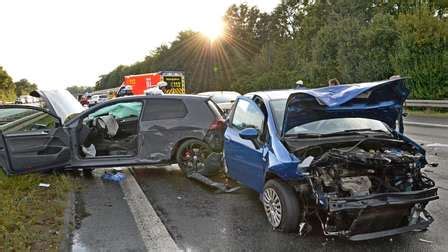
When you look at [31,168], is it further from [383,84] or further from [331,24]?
[331,24]

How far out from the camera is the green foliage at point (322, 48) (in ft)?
61.2

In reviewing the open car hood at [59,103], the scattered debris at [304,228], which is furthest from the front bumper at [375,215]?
the open car hood at [59,103]

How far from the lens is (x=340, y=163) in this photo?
422 centimetres

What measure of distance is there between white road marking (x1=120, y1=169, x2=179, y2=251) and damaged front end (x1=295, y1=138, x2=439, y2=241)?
5.03 ft

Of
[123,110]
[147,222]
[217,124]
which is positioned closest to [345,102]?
[147,222]

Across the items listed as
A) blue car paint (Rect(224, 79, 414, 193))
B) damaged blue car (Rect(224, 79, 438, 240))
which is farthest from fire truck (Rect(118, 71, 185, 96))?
damaged blue car (Rect(224, 79, 438, 240))

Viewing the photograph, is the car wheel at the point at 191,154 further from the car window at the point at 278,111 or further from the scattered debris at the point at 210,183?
the car window at the point at 278,111

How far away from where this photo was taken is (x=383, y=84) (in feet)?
15.3

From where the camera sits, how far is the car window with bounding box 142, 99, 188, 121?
7.61 m

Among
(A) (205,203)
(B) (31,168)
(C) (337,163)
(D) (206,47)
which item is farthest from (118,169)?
(D) (206,47)

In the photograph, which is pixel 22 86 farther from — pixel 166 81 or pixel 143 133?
pixel 143 133

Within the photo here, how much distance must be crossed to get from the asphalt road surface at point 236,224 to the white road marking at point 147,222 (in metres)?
0.09

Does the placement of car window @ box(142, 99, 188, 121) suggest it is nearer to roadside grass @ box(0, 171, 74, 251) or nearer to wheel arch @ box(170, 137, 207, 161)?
wheel arch @ box(170, 137, 207, 161)

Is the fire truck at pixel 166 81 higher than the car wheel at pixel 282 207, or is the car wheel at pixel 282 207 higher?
the fire truck at pixel 166 81
